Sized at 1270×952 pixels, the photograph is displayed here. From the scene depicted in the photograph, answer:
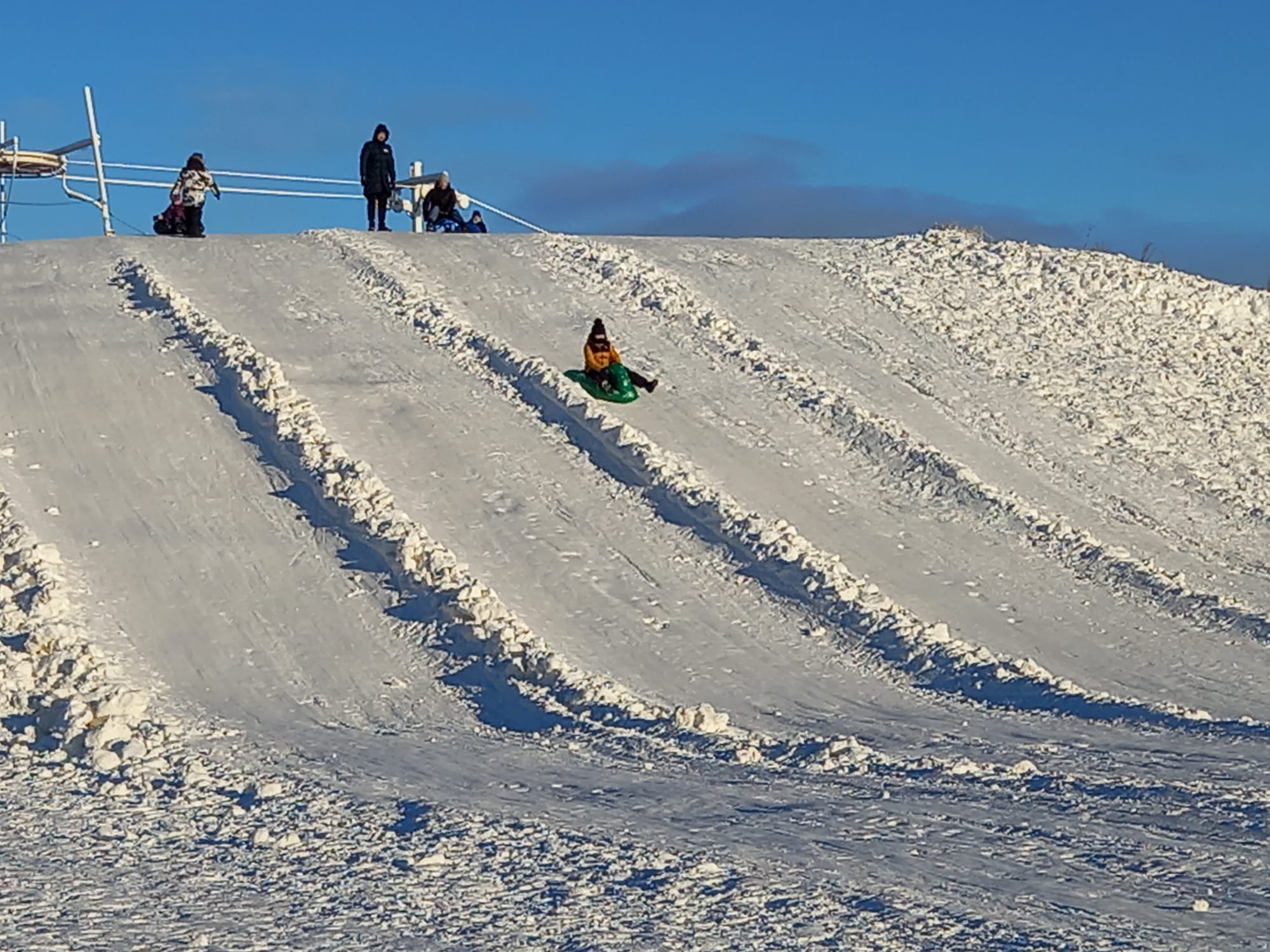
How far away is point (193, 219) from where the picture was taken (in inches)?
867

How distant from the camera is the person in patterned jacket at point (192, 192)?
21.9 metres

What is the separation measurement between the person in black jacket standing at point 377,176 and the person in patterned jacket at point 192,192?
2078 mm

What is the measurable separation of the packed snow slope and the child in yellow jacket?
1.22 ft

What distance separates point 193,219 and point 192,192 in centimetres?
35

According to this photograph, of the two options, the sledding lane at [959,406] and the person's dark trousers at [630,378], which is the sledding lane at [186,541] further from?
the sledding lane at [959,406]

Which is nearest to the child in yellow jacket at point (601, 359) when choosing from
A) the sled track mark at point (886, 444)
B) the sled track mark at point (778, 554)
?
the sled track mark at point (778, 554)

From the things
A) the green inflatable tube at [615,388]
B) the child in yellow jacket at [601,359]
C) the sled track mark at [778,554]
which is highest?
the child in yellow jacket at [601,359]

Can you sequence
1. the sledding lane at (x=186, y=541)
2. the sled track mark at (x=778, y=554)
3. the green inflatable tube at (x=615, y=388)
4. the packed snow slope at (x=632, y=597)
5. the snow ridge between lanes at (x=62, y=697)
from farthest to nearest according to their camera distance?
the green inflatable tube at (x=615, y=388), the sledding lane at (x=186, y=541), the sled track mark at (x=778, y=554), the snow ridge between lanes at (x=62, y=697), the packed snow slope at (x=632, y=597)

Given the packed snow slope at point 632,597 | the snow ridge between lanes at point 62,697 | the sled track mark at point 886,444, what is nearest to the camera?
the packed snow slope at point 632,597

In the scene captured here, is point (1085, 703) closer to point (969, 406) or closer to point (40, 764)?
point (40, 764)

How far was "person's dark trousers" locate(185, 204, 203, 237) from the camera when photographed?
22.0 m

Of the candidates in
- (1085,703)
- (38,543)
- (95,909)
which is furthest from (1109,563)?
(95,909)

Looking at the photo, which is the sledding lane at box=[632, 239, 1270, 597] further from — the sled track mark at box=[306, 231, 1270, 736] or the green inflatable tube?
the sled track mark at box=[306, 231, 1270, 736]

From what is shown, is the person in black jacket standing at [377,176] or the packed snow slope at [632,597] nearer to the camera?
the packed snow slope at [632,597]
